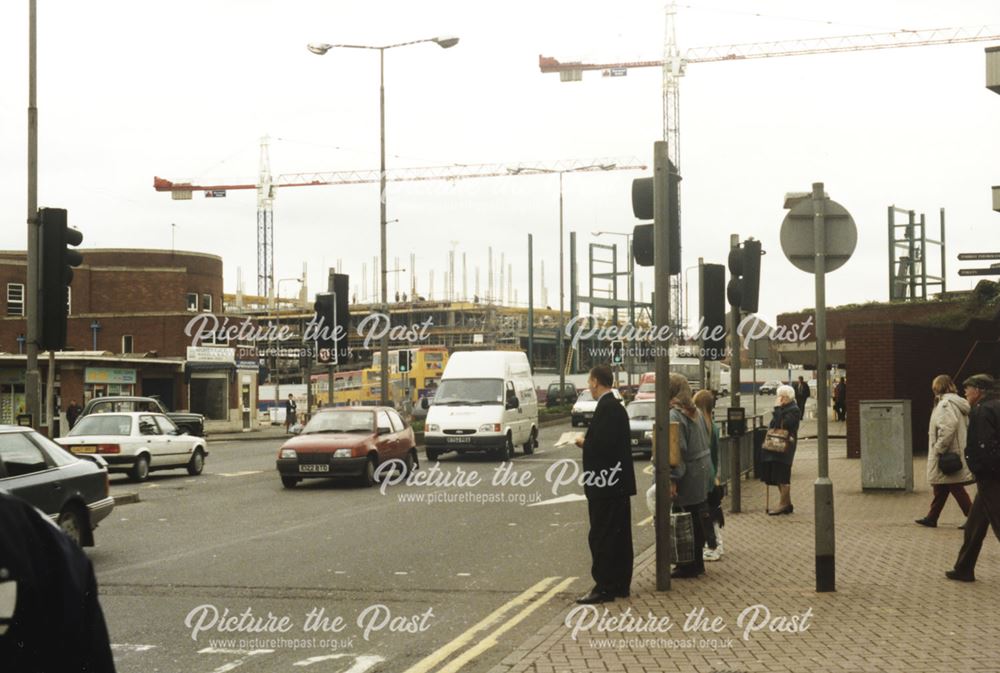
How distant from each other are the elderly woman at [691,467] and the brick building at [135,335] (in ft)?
127

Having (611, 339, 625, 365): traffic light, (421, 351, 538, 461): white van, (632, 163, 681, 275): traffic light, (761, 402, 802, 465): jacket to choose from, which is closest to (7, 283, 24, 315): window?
(611, 339, 625, 365): traffic light

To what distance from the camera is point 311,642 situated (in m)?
8.15

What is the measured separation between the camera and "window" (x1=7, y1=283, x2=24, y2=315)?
63.6 meters

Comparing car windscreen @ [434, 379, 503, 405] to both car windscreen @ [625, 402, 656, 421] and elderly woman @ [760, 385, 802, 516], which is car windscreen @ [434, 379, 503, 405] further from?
elderly woman @ [760, 385, 802, 516]

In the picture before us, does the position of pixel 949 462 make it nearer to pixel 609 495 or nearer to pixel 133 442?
pixel 609 495

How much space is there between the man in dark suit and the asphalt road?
501 mm

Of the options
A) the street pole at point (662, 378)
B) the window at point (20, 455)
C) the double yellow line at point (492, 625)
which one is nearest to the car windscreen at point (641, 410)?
the double yellow line at point (492, 625)

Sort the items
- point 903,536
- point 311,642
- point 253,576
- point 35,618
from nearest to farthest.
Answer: point 35,618 < point 311,642 < point 253,576 < point 903,536

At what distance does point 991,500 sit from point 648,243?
3.41m

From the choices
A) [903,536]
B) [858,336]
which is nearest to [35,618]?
[903,536]

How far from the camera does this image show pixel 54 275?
13.7 metres

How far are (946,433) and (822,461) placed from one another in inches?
142

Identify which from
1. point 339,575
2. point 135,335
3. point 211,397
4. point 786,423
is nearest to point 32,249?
point 339,575

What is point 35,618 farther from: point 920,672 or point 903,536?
point 903,536
